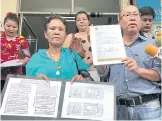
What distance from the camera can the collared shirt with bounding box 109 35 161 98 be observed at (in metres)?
1.78

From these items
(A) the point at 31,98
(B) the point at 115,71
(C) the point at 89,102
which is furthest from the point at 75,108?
(B) the point at 115,71

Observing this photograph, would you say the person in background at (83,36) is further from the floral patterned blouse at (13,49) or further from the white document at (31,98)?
the white document at (31,98)

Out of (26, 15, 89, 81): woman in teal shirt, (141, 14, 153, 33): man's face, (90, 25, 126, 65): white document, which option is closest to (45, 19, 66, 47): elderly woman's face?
(26, 15, 89, 81): woman in teal shirt

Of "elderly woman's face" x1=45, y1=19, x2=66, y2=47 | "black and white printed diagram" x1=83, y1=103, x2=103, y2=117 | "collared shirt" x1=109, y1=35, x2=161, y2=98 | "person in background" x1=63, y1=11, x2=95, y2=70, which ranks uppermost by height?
"person in background" x1=63, y1=11, x2=95, y2=70

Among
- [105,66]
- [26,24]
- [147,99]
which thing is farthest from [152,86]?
[26,24]

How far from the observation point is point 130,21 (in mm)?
1929

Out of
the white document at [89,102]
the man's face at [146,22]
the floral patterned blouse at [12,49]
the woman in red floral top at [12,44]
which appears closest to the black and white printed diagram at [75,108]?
the white document at [89,102]

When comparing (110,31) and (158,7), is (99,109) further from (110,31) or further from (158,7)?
(158,7)

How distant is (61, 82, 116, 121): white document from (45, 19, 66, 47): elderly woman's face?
361mm

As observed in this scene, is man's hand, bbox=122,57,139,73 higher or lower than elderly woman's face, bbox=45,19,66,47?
lower

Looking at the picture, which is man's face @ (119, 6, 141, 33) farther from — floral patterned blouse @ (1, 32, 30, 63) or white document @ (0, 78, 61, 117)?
floral patterned blouse @ (1, 32, 30, 63)

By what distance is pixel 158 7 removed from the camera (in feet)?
14.7

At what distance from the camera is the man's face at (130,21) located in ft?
6.29

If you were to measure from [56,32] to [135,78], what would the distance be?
2.02ft
